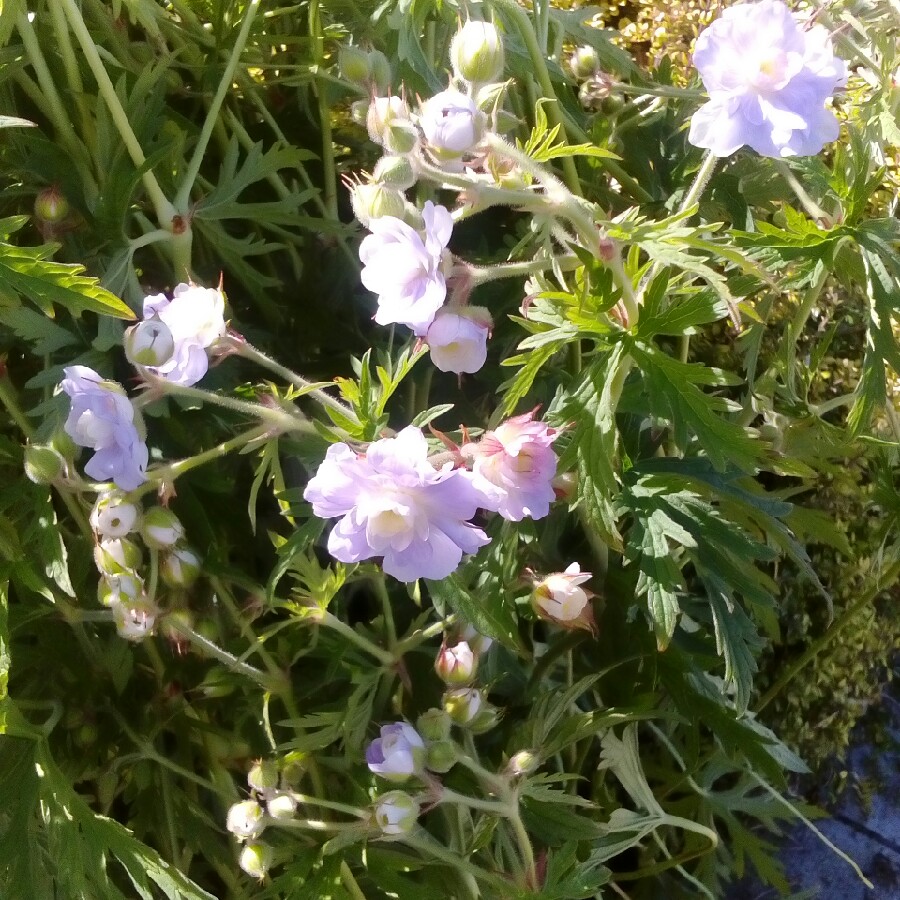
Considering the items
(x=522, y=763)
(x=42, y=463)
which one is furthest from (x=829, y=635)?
(x=42, y=463)

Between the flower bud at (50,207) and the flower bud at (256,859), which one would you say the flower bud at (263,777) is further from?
the flower bud at (50,207)

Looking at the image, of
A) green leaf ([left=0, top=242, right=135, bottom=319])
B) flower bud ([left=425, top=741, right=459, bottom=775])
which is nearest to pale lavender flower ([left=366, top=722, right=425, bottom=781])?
flower bud ([left=425, top=741, right=459, bottom=775])

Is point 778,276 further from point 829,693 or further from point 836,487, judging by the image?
point 829,693

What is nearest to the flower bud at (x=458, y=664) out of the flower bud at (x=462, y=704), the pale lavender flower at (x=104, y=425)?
the flower bud at (x=462, y=704)

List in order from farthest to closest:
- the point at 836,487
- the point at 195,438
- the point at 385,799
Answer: the point at 836,487, the point at 195,438, the point at 385,799

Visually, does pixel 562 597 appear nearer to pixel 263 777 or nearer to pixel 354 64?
pixel 263 777

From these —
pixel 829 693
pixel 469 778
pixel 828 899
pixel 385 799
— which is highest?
pixel 385 799

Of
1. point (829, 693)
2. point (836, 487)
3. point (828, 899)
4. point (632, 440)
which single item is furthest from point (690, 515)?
point (828, 899)
